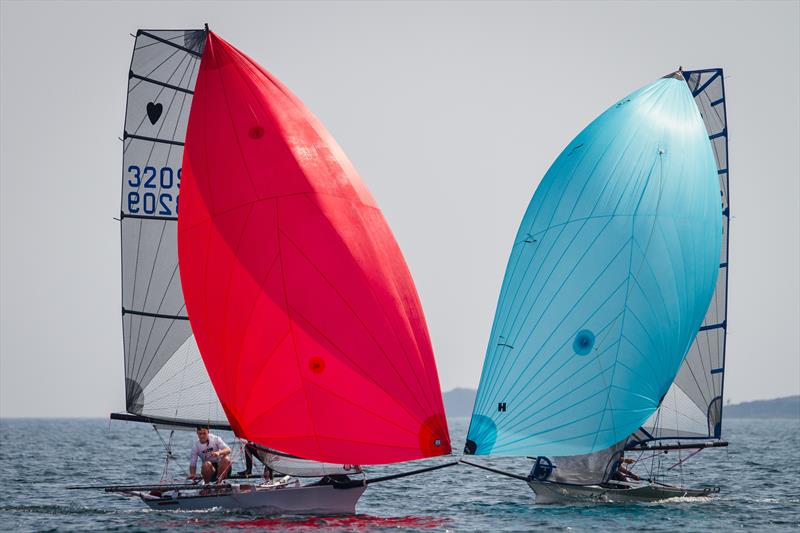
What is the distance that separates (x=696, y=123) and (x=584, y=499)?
8625 millimetres

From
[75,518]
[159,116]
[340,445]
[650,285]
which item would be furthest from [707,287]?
[75,518]

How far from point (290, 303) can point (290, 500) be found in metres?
3.77

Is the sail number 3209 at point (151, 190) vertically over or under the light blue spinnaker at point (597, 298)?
over

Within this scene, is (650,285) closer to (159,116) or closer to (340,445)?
(340,445)

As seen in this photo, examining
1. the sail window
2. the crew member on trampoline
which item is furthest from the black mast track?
the crew member on trampoline

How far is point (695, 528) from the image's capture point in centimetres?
2278

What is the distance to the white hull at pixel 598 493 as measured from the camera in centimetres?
2520

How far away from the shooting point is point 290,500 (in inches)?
853

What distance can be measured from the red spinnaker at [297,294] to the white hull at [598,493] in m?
5.59

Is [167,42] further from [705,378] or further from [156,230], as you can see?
[705,378]

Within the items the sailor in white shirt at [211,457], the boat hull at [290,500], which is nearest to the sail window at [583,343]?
the boat hull at [290,500]

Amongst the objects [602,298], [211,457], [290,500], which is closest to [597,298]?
[602,298]

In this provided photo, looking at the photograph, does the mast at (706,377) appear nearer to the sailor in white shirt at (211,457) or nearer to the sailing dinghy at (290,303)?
the sailing dinghy at (290,303)

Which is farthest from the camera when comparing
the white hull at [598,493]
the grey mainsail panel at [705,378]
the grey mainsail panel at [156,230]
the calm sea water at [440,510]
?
the grey mainsail panel at [705,378]
